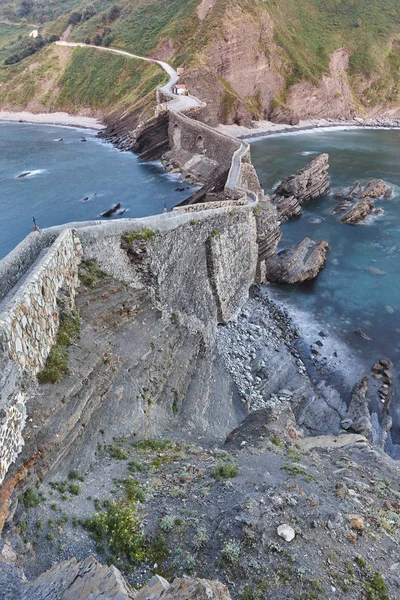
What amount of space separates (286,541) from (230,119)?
3448 inches

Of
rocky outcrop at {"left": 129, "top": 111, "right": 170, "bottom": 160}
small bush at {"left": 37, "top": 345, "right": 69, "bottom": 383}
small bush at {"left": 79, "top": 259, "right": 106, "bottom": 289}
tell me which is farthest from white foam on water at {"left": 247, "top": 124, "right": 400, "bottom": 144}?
small bush at {"left": 37, "top": 345, "right": 69, "bottom": 383}

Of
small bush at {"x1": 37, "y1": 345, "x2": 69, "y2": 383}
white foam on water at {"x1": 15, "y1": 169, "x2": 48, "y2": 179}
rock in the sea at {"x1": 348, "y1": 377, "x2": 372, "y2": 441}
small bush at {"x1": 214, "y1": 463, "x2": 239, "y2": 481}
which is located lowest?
rock in the sea at {"x1": 348, "y1": 377, "x2": 372, "y2": 441}

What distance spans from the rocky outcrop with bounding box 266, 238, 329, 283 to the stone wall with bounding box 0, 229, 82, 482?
85.6 feet

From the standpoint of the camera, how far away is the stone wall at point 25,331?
856 cm

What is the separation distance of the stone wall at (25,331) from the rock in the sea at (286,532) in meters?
6.62

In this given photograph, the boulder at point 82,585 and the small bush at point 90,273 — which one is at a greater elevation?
the small bush at point 90,273

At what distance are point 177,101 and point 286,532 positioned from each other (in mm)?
75957

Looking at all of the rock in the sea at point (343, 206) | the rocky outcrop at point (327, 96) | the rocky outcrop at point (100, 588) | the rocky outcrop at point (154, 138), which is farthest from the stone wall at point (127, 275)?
the rocky outcrop at point (327, 96)

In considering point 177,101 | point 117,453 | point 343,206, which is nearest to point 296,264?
point 343,206

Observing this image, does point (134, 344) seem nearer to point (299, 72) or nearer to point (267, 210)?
point (267, 210)

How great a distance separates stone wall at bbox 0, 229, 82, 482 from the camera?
8.56 m

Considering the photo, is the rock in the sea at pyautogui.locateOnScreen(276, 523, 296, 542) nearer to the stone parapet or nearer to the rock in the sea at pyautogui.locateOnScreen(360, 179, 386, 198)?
the stone parapet

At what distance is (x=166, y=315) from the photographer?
19.3m

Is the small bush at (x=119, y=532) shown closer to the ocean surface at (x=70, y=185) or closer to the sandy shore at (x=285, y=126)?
the ocean surface at (x=70, y=185)
